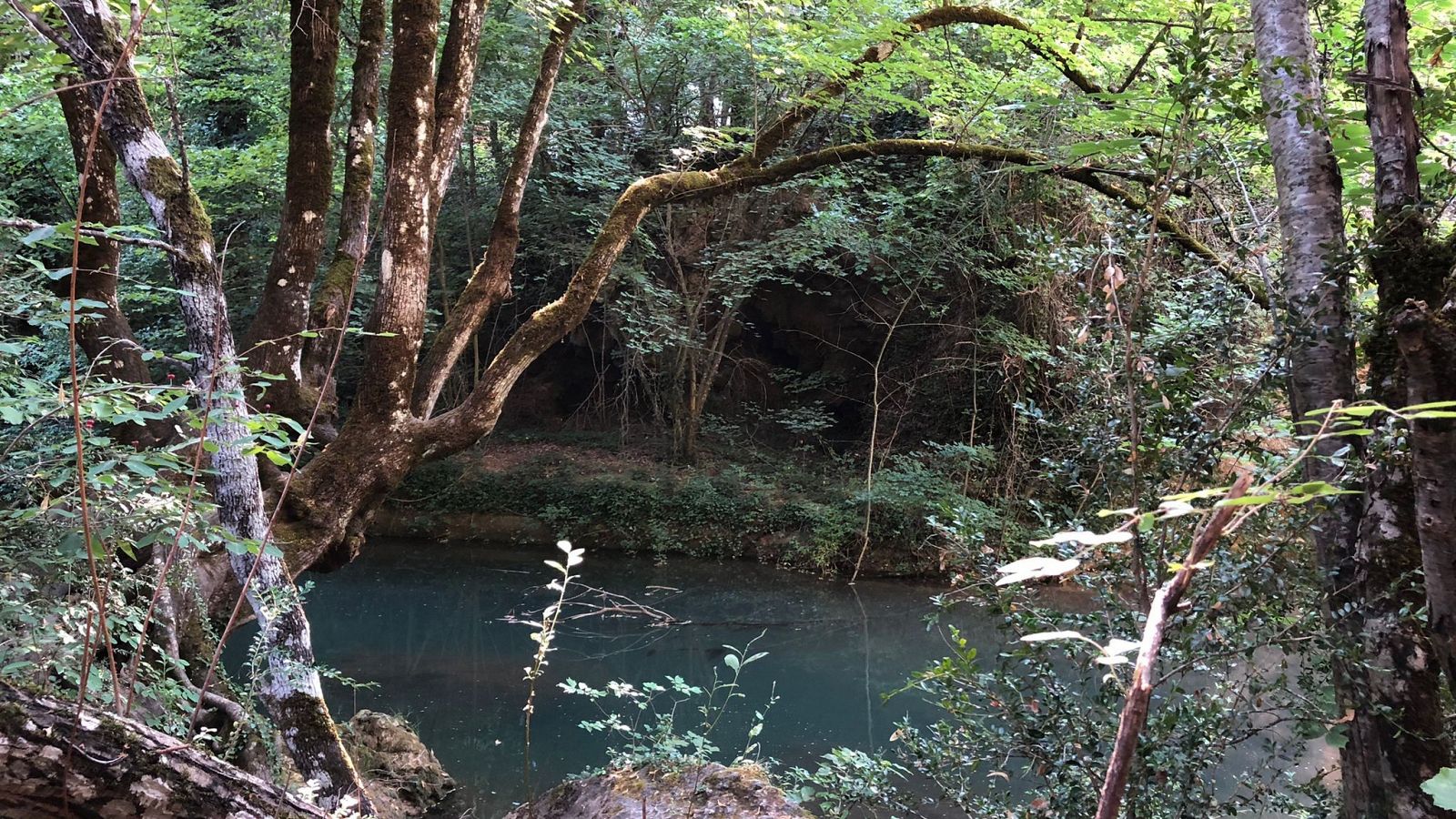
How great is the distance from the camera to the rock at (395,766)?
3.91 meters

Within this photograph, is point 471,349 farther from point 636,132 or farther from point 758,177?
point 758,177

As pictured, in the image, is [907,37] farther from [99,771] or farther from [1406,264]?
[99,771]

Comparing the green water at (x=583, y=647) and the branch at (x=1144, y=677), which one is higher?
the branch at (x=1144, y=677)

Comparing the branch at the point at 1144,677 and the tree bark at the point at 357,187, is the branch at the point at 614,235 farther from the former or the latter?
the branch at the point at 1144,677

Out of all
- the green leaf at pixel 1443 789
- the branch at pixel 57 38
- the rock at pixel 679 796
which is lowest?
the rock at pixel 679 796

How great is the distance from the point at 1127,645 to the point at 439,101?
3.44 metres

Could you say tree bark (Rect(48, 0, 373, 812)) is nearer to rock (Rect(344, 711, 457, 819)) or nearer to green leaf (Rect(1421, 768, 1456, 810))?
rock (Rect(344, 711, 457, 819))

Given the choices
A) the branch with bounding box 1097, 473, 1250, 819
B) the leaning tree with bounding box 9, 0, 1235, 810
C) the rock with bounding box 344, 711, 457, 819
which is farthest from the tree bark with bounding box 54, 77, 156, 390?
the branch with bounding box 1097, 473, 1250, 819

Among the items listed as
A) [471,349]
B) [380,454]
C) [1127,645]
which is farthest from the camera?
[471,349]

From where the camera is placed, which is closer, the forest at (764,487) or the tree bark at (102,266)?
the forest at (764,487)

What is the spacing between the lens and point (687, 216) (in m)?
9.33

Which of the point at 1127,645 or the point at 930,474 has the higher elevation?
the point at 1127,645

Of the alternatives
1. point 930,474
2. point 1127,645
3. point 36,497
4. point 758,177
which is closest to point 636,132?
point 930,474

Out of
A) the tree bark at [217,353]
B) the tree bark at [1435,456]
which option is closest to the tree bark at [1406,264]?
the tree bark at [1435,456]
